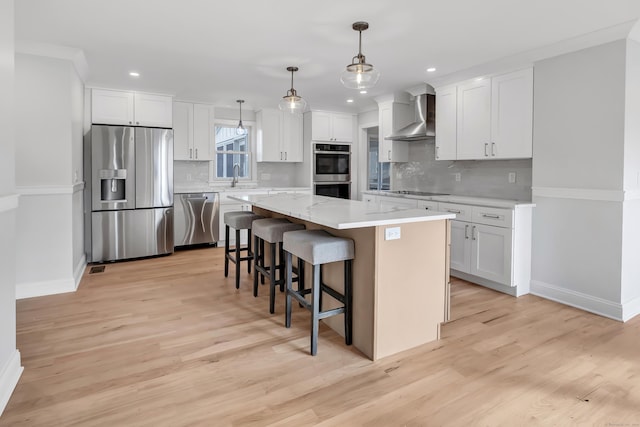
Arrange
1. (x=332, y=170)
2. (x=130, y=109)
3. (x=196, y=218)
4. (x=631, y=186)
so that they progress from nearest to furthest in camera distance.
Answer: (x=631, y=186) < (x=130, y=109) < (x=196, y=218) < (x=332, y=170)

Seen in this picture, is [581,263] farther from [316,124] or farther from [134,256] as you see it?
[134,256]

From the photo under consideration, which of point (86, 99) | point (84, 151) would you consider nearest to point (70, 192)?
point (84, 151)

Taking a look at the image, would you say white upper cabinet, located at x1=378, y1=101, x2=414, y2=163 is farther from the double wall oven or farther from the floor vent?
the floor vent

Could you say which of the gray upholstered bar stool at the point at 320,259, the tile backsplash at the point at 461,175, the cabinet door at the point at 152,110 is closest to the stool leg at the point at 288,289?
the gray upholstered bar stool at the point at 320,259

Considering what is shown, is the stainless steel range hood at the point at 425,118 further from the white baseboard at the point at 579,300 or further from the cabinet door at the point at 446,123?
the white baseboard at the point at 579,300

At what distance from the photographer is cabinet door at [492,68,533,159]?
3.60m

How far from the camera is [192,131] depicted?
19.2ft

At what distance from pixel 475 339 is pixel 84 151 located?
15.8ft

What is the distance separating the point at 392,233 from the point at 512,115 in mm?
2289

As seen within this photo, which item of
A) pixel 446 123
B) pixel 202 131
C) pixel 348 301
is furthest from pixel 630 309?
pixel 202 131

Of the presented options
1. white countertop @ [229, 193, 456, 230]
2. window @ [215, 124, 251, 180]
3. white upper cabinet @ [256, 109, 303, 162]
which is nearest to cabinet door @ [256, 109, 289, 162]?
white upper cabinet @ [256, 109, 303, 162]

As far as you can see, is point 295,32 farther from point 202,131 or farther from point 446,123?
point 202,131

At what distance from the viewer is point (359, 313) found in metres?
2.46

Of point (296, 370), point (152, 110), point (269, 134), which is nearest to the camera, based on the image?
point (296, 370)
